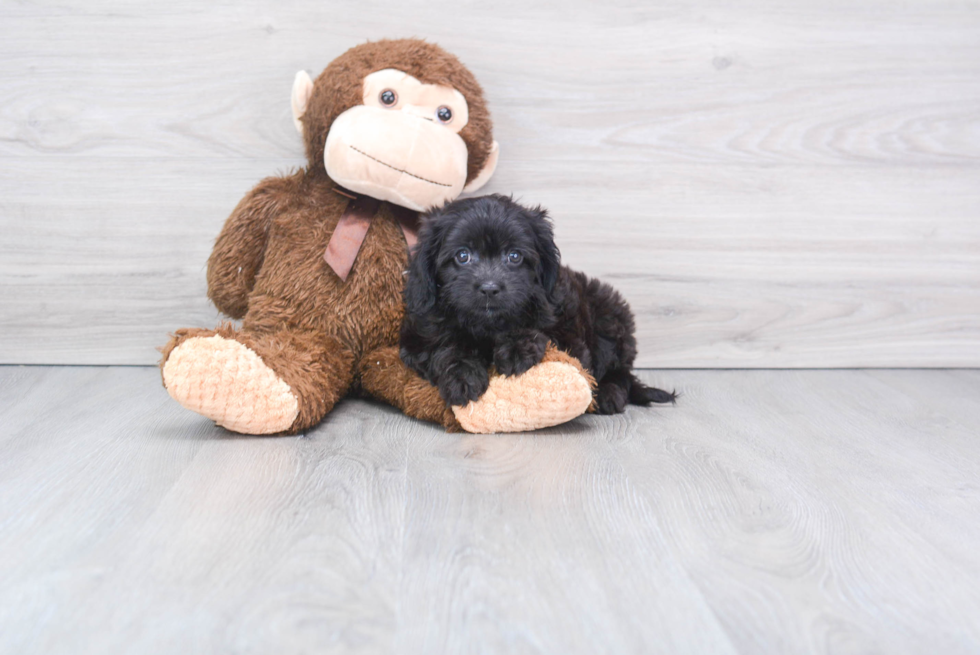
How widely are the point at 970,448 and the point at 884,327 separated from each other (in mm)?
685

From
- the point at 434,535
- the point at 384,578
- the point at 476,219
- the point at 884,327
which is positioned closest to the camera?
the point at 384,578

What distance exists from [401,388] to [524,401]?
0.89 ft

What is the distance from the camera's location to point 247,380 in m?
1.24

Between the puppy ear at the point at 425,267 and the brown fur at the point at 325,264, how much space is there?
18 cm

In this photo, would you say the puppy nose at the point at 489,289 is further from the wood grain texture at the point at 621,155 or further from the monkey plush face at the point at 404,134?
the wood grain texture at the point at 621,155

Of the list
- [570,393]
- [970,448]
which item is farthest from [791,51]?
[570,393]

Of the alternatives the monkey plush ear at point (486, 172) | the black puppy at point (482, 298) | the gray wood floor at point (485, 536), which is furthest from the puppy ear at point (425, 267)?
the monkey plush ear at point (486, 172)

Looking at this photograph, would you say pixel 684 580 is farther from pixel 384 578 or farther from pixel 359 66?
pixel 359 66

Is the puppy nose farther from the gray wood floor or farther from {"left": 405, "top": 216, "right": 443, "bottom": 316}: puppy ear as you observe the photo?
the gray wood floor

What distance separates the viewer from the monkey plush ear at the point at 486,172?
1650 mm

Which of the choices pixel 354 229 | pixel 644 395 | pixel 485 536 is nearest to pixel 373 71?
pixel 354 229

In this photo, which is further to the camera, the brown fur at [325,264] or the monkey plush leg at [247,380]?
the brown fur at [325,264]

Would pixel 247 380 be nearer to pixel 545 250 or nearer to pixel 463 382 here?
pixel 463 382

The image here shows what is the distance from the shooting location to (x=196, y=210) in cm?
180
